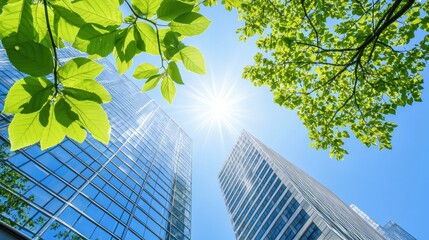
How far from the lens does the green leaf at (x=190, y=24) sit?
0.89 meters

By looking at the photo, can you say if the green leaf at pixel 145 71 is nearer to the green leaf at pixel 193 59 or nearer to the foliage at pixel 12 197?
the green leaf at pixel 193 59

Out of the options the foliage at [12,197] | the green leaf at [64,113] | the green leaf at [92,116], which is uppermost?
the green leaf at [92,116]

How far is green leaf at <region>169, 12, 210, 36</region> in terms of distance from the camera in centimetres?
89

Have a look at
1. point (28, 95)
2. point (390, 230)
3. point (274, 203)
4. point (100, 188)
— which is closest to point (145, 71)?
point (28, 95)

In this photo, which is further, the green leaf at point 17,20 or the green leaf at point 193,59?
the green leaf at point 193,59

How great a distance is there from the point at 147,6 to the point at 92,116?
0.42 metres

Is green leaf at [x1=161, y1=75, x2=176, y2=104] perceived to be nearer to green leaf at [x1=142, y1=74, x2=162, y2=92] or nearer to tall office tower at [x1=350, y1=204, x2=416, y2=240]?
green leaf at [x1=142, y1=74, x2=162, y2=92]

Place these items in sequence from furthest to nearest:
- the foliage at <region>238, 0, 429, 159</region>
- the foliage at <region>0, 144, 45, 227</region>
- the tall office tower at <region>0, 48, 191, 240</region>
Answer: the tall office tower at <region>0, 48, 191, 240</region>, the foliage at <region>0, 144, 45, 227</region>, the foliage at <region>238, 0, 429, 159</region>

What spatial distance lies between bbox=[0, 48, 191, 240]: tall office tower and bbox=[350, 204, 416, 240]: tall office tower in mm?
179195

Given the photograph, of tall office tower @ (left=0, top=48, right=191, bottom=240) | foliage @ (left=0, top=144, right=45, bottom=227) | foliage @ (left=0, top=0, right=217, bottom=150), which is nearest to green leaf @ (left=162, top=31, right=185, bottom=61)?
foliage @ (left=0, top=0, right=217, bottom=150)

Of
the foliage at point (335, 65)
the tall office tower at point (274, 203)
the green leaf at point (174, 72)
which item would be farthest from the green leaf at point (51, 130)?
the tall office tower at point (274, 203)

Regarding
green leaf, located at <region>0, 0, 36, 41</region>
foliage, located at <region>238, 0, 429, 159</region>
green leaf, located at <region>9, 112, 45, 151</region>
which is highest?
foliage, located at <region>238, 0, 429, 159</region>

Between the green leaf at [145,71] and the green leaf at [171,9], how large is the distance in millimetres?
365

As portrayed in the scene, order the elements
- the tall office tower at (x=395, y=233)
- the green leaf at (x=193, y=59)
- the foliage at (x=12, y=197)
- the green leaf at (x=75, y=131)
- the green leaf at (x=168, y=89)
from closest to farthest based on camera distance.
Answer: the green leaf at (x=75, y=131)
the green leaf at (x=193, y=59)
the green leaf at (x=168, y=89)
the foliage at (x=12, y=197)
the tall office tower at (x=395, y=233)
